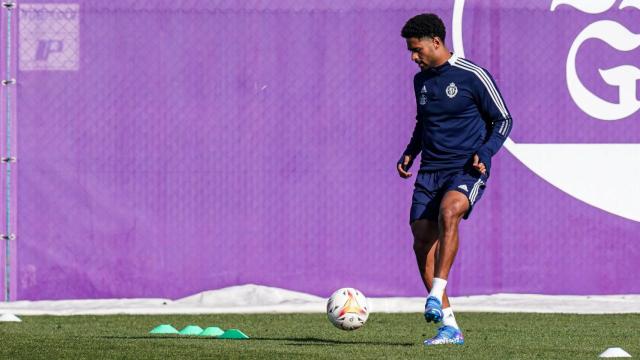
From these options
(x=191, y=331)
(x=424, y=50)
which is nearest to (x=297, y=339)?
(x=191, y=331)

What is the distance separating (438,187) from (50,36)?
4.40 metres

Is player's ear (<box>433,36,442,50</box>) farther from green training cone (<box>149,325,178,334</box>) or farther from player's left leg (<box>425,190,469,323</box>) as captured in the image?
green training cone (<box>149,325,178,334</box>)

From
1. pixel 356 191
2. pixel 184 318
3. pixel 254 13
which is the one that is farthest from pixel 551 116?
pixel 184 318

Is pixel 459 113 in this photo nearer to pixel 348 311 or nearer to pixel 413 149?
pixel 413 149

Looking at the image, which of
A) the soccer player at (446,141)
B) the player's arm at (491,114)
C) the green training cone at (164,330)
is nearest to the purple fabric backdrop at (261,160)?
the green training cone at (164,330)

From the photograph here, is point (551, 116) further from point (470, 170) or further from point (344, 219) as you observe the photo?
point (470, 170)

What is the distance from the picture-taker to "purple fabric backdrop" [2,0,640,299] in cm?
1065

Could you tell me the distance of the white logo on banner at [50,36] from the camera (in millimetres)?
10664

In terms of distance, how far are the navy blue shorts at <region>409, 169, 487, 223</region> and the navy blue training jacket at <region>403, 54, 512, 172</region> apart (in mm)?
47

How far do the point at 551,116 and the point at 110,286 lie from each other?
12.1 feet

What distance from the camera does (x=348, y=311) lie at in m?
7.53

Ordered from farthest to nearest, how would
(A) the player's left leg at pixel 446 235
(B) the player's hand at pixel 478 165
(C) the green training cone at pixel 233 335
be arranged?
(C) the green training cone at pixel 233 335, (B) the player's hand at pixel 478 165, (A) the player's left leg at pixel 446 235

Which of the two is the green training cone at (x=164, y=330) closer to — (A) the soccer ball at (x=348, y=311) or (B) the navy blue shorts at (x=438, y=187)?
(A) the soccer ball at (x=348, y=311)

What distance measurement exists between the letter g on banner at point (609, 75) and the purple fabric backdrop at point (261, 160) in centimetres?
7
